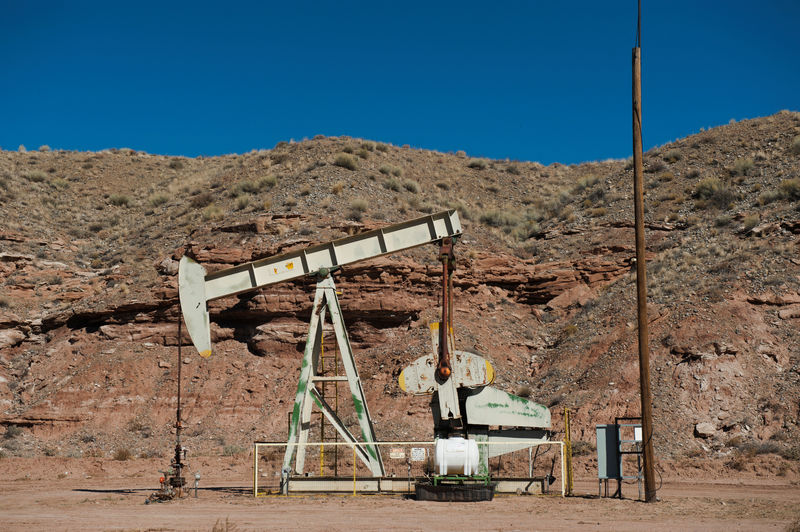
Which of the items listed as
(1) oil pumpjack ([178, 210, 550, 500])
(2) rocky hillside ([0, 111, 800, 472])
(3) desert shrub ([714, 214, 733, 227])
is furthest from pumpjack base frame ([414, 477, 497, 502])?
(3) desert shrub ([714, 214, 733, 227])

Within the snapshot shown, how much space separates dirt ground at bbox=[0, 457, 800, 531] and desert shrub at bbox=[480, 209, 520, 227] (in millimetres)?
21917

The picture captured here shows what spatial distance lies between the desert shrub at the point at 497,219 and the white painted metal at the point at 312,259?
22493 millimetres

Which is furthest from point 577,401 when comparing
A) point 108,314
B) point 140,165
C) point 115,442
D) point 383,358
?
point 140,165

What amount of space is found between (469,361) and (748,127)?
3322cm

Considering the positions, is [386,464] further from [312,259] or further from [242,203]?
[242,203]

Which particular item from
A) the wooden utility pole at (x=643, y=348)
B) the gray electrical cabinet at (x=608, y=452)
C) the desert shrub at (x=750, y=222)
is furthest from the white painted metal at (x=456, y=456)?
the desert shrub at (x=750, y=222)

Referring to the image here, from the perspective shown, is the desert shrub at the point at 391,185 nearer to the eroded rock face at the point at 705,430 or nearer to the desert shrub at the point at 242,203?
the desert shrub at the point at 242,203

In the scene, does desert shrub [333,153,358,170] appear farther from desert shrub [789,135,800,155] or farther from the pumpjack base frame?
the pumpjack base frame

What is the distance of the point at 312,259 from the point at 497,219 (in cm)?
2364

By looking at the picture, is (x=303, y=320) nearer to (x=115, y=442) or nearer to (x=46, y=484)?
(x=115, y=442)

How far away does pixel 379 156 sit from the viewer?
43188 millimetres

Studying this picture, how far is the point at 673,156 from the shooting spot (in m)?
41.6

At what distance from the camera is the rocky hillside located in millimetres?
23922

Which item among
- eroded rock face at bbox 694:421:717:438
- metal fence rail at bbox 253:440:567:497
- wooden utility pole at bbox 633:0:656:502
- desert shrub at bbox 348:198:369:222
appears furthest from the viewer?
desert shrub at bbox 348:198:369:222
